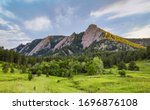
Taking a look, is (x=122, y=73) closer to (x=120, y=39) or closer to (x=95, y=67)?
(x=95, y=67)

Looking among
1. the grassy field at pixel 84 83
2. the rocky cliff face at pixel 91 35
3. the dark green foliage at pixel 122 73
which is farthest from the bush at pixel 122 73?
the rocky cliff face at pixel 91 35

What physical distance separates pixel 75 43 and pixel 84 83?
1.78 meters

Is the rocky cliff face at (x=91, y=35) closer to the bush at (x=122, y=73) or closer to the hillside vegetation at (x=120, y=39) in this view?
the hillside vegetation at (x=120, y=39)

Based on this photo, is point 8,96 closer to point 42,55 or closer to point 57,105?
point 57,105

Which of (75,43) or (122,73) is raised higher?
(75,43)

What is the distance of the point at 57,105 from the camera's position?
10.6m

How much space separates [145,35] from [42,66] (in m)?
3.43

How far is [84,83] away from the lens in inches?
504

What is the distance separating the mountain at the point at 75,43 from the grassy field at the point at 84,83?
84cm

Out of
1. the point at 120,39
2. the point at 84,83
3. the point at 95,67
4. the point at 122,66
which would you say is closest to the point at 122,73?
the point at 122,66

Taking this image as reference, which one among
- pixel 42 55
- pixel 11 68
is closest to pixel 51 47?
pixel 42 55

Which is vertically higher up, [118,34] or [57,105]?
[118,34]

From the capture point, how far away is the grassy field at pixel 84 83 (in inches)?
486

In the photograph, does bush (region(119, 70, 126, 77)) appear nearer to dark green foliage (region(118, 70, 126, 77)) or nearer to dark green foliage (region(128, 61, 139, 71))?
dark green foliage (region(118, 70, 126, 77))
